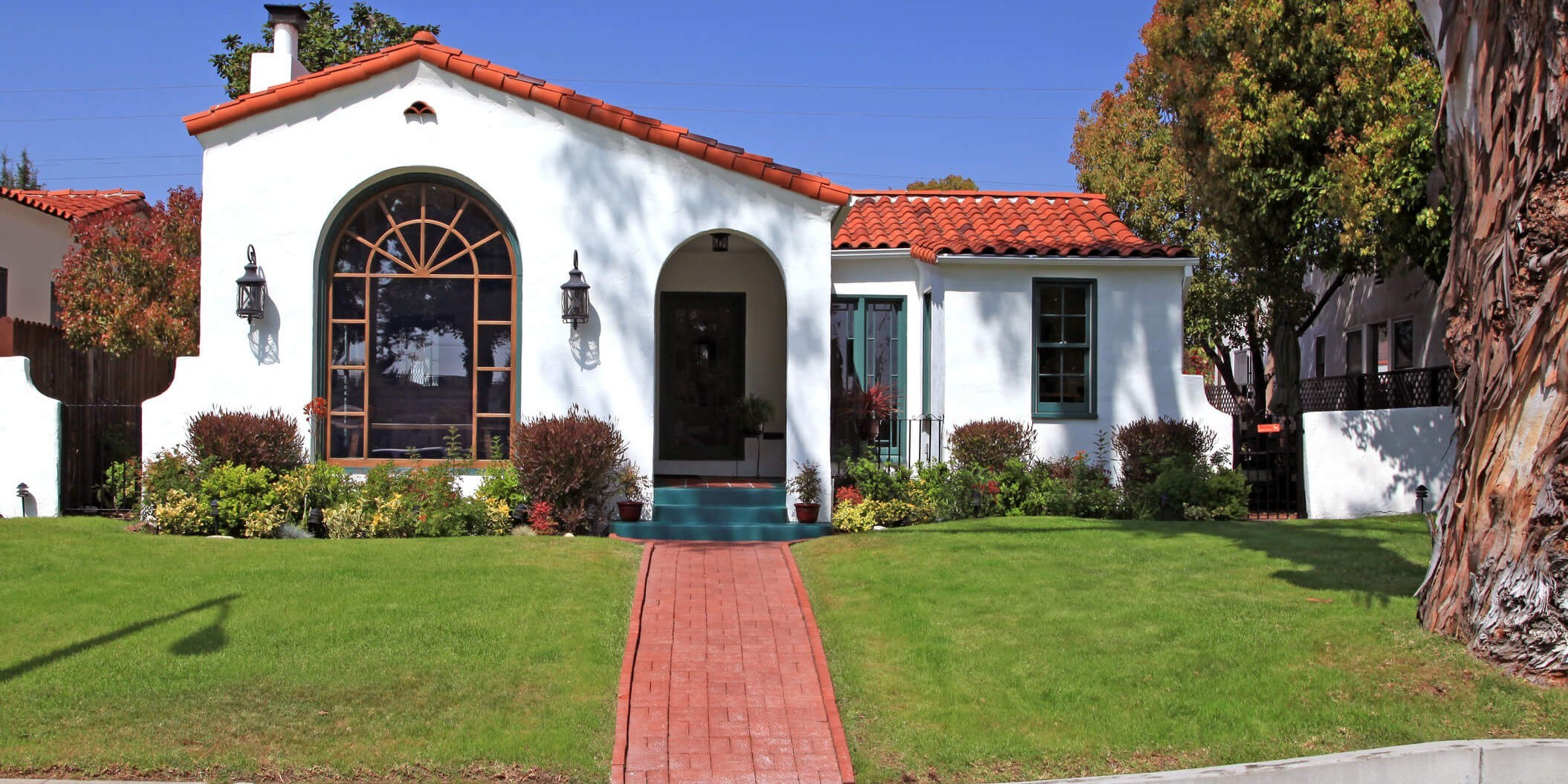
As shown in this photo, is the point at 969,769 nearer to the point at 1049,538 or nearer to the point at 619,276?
the point at 1049,538

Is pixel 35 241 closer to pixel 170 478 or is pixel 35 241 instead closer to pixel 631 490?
pixel 170 478

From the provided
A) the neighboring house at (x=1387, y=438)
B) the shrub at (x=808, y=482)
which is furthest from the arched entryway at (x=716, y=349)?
the neighboring house at (x=1387, y=438)

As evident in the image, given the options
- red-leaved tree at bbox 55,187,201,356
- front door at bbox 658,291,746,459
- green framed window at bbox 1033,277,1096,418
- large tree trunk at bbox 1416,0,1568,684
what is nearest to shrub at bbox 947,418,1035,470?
green framed window at bbox 1033,277,1096,418

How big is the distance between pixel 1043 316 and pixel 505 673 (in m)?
9.86

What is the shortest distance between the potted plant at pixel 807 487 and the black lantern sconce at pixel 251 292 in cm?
628

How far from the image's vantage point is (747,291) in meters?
16.4

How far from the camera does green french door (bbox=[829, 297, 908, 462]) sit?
15883 mm

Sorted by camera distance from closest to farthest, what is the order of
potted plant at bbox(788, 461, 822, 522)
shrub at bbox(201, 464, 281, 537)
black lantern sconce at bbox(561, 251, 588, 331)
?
shrub at bbox(201, 464, 281, 537) → black lantern sconce at bbox(561, 251, 588, 331) → potted plant at bbox(788, 461, 822, 522)

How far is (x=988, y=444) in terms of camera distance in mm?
14789

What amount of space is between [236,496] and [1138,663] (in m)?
9.58

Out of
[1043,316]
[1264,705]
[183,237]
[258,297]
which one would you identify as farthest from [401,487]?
[1264,705]

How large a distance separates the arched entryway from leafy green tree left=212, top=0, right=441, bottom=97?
1574 cm

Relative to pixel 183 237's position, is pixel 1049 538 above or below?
below

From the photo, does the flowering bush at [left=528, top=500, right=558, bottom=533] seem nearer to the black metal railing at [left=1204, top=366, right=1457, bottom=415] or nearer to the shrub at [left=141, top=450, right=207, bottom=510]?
the shrub at [left=141, top=450, right=207, bottom=510]
